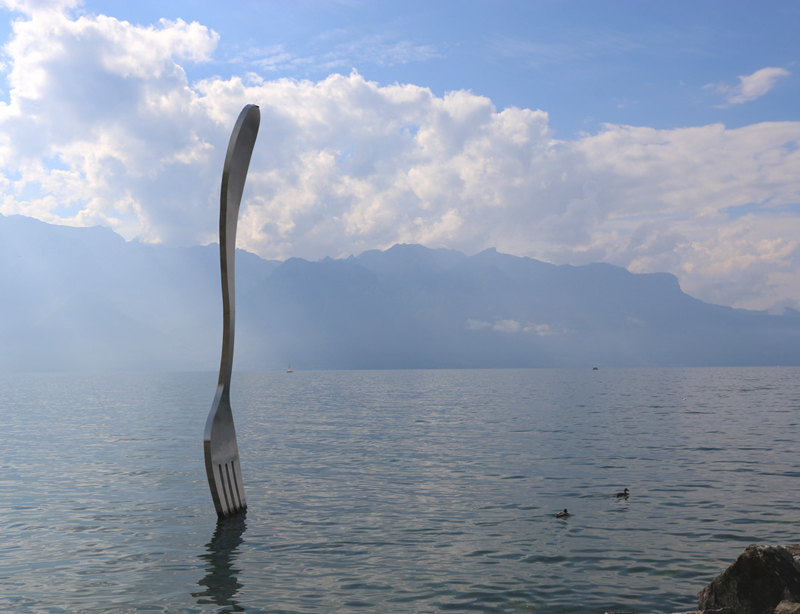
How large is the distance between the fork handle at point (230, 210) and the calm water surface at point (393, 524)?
17.0 feet

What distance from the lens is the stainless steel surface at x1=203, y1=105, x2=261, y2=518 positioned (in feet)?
57.7

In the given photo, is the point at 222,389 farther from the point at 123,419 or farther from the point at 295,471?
the point at 123,419

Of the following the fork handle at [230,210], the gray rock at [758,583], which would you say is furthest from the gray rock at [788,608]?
the fork handle at [230,210]

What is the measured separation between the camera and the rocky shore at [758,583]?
1029cm

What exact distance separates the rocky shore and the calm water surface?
1.68 m

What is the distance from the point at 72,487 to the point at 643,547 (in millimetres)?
21181

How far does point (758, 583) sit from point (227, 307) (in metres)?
14.4

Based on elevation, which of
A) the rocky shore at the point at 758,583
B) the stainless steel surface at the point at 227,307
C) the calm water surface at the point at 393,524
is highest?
the stainless steel surface at the point at 227,307

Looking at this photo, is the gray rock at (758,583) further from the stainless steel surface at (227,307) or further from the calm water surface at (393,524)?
the stainless steel surface at (227,307)

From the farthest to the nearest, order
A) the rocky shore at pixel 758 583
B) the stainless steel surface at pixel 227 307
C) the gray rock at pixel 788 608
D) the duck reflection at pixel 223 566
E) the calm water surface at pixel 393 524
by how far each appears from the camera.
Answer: the stainless steel surface at pixel 227 307
the calm water surface at pixel 393 524
the duck reflection at pixel 223 566
the rocky shore at pixel 758 583
the gray rock at pixel 788 608

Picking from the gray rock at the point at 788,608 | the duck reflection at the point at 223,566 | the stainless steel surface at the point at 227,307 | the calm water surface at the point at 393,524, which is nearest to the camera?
the gray rock at the point at 788,608

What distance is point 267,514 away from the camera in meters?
19.9

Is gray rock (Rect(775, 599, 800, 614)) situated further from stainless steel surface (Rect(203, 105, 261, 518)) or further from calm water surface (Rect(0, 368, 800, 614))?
stainless steel surface (Rect(203, 105, 261, 518))

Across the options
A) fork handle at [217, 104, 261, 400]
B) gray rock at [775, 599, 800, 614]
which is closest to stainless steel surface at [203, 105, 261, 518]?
fork handle at [217, 104, 261, 400]
